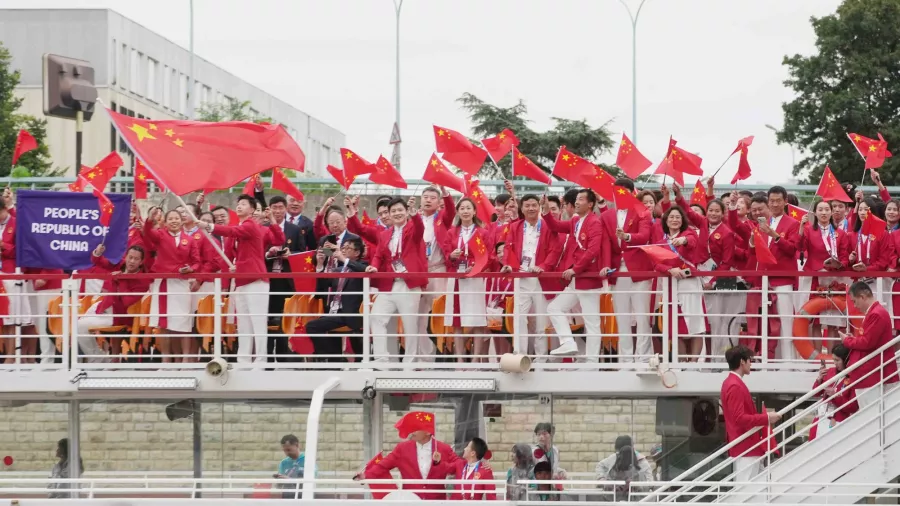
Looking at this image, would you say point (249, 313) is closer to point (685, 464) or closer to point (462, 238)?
point (462, 238)

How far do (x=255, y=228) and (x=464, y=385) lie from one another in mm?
2951

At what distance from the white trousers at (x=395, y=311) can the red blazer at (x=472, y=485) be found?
1328mm

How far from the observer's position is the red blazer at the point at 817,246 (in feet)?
50.9

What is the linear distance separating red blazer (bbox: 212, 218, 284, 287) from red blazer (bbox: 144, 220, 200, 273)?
0.43 meters

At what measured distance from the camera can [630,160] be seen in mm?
17391

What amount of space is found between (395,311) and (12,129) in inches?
1273

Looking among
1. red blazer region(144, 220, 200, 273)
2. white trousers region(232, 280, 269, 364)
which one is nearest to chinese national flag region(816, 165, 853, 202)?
white trousers region(232, 280, 269, 364)

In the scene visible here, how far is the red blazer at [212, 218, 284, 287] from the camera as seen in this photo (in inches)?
621

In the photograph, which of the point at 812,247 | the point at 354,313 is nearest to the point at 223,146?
the point at 354,313

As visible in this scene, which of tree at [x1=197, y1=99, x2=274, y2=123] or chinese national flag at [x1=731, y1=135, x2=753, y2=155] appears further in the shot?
tree at [x1=197, y1=99, x2=274, y2=123]

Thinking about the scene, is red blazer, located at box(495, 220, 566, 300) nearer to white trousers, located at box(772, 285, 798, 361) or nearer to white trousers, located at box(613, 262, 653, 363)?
white trousers, located at box(613, 262, 653, 363)

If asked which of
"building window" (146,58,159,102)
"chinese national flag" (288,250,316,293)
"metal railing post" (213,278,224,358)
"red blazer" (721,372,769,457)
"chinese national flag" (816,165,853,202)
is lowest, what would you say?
"red blazer" (721,372,769,457)

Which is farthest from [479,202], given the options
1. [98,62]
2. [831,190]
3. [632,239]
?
[98,62]

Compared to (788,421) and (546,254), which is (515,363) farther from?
(788,421)
